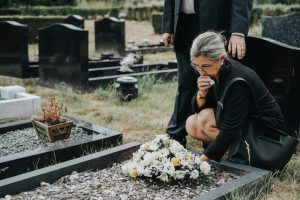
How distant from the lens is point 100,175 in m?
3.34

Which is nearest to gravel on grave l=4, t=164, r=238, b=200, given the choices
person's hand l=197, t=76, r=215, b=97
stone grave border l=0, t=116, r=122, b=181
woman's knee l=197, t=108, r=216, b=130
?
woman's knee l=197, t=108, r=216, b=130

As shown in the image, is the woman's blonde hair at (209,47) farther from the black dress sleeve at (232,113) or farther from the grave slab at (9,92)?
the grave slab at (9,92)

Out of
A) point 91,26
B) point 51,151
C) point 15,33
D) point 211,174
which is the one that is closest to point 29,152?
point 51,151

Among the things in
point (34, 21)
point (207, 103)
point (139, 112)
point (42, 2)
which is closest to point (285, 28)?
point (139, 112)

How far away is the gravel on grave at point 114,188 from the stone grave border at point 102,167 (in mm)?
45

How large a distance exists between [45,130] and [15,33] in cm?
416

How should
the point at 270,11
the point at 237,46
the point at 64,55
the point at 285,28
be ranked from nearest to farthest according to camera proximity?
the point at 237,46
the point at 285,28
the point at 64,55
the point at 270,11

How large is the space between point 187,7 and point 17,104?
96.6 inches

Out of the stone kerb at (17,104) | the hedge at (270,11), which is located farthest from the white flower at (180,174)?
the hedge at (270,11)

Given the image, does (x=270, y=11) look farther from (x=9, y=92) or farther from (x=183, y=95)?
(x=183, y=95)

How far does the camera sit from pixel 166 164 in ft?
9.93

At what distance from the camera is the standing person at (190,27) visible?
350 centimetres

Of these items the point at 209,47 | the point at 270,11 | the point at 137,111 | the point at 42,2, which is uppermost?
the point at 42,2

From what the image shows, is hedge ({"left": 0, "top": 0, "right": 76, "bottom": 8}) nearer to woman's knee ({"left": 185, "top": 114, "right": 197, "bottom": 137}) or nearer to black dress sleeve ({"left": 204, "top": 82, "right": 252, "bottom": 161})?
woman's knee ({"left": 185, "top": 114, "right": 197, "bottom": 137})
